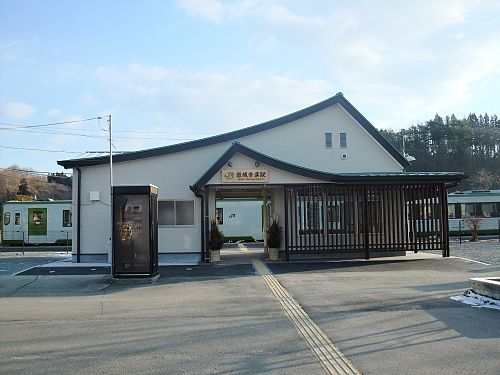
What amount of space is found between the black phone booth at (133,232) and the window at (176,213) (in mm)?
5717

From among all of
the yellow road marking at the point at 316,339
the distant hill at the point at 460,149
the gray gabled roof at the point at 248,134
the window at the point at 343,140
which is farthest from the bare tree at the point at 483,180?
the yellow road marking at the point at 316,339

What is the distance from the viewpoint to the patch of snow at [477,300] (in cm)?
1012

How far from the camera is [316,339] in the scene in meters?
7.69

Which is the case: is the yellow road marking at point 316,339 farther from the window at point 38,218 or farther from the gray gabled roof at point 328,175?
the window at point 38,218

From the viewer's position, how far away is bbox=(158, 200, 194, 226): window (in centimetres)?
2122

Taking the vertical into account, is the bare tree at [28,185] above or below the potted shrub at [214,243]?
above

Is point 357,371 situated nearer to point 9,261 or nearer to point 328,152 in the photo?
point 328,152

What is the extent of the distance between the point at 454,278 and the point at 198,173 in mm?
10927

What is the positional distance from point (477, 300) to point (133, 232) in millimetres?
9341

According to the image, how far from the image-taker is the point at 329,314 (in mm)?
9617

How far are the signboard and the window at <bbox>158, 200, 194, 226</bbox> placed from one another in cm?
243

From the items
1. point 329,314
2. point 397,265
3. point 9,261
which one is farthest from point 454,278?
point 9,261

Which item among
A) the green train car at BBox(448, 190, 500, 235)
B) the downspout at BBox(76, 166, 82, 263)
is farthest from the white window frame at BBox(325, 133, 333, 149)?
the green train car at BBox(448, 190, 500, 235)

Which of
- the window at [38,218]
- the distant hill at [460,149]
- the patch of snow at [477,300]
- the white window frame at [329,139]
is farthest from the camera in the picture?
the distant hill at [460,149]
